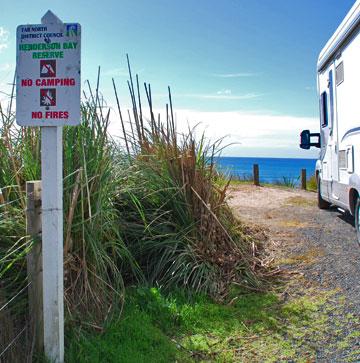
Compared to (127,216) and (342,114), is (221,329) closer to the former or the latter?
(127,216)

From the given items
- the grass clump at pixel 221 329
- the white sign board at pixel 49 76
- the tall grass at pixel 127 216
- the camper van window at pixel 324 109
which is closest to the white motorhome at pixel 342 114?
the camper van window at pixel 324 109

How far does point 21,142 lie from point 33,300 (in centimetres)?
145

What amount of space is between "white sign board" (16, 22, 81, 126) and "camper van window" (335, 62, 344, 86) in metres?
5.11

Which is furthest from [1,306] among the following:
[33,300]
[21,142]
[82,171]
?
[21,142]

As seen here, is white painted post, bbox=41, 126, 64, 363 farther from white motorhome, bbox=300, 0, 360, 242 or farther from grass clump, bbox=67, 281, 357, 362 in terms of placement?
white motorhome, bbox=300, 0, 360, 242

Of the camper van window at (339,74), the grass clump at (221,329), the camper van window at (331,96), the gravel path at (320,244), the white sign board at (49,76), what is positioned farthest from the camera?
the camper van window at (331,96)

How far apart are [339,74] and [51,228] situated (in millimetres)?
5700

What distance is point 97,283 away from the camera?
12.3 feet

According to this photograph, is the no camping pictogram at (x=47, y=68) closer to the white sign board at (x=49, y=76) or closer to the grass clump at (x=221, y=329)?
the white sign board at (x=49, y=76)

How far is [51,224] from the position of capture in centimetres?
293

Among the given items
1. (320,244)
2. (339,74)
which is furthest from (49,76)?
(339,74)

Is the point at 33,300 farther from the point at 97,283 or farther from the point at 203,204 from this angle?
the point at 203,204

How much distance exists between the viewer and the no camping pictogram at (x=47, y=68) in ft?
9.59

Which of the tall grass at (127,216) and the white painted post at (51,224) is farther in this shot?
the tall grass at (127,216)
